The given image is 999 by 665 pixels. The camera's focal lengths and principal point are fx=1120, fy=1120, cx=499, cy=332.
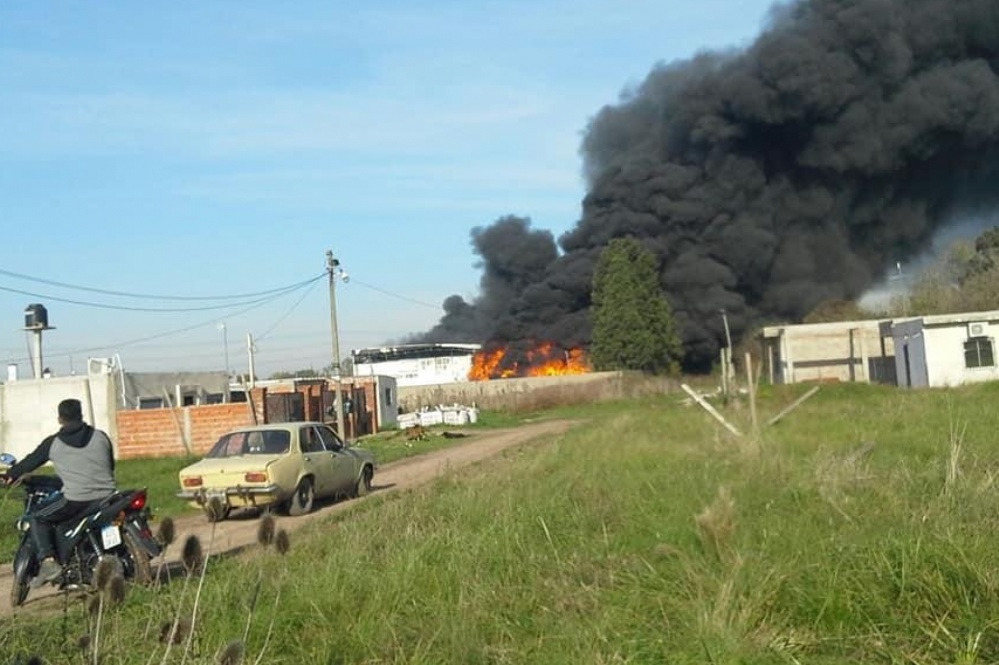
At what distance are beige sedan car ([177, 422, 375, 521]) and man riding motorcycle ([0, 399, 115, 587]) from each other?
5.38m

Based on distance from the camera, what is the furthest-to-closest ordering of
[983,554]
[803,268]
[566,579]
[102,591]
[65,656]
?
[803,268]
[566,579]
[983,554]
[65,656]
[102,591]

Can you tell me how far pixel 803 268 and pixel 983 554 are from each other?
6034 cm

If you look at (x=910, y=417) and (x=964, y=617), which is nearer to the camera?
(x=964, y=617)

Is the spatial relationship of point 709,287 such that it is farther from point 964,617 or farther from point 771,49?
point 964,617

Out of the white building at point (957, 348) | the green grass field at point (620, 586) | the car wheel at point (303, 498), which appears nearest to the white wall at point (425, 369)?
the white building at point (957, 348)

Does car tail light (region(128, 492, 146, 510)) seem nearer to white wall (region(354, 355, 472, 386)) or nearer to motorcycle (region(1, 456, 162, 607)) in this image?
motorcycle (region(1, 456, 162, 607))

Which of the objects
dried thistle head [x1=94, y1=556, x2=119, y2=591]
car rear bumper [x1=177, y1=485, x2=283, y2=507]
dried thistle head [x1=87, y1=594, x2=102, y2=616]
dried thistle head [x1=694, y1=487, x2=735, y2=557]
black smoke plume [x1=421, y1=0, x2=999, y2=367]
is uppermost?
black smoke plume [x1=421, y1=0, x2=999, y2=367]

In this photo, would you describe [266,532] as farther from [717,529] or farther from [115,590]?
[717,529]

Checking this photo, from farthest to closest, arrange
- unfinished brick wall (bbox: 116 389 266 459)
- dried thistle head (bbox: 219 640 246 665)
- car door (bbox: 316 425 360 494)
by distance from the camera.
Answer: unfinished brick wall (bbox: 116 389 266 459) < car door (bbox: 316 425 360 494) < dried thistle head (bbox: 219 640 246 665)

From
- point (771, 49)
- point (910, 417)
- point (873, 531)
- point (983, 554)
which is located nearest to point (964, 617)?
point (983, 554)

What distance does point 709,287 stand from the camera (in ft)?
213

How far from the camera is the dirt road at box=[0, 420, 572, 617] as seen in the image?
32.1 feet

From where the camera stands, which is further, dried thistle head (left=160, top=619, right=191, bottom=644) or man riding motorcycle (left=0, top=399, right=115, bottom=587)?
man riding motorcycle (left=0, top=399, right=115, bottom=587)

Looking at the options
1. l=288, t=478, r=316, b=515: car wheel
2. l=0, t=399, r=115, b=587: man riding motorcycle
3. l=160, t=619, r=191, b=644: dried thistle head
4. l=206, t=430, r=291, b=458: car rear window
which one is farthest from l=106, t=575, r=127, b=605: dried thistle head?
l=206, t=430, r=291, b=458: car rear window
